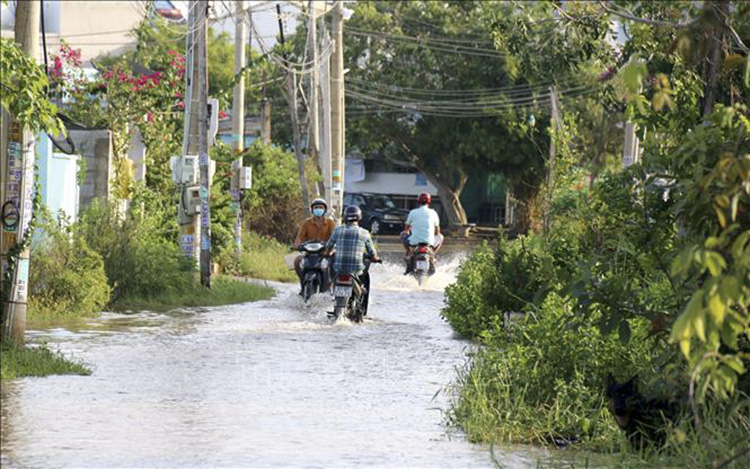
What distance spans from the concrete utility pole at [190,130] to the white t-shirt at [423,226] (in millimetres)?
4438

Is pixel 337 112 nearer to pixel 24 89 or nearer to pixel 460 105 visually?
pixel 460 105

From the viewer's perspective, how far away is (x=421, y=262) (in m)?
26.1

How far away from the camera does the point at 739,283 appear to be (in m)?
5.40

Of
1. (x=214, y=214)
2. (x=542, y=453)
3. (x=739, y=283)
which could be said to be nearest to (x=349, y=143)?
(x=214, y=214)

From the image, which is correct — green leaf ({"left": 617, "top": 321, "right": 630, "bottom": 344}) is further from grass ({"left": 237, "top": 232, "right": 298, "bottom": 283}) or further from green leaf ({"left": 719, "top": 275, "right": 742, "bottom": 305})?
grass ({"left": 237, "top": 232, "right": 298, "bottom": 283})

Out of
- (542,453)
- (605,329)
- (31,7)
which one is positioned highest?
(31,7)

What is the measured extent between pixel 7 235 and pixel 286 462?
5349 mm

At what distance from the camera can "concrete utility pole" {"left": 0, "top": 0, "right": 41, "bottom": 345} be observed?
13094 mm

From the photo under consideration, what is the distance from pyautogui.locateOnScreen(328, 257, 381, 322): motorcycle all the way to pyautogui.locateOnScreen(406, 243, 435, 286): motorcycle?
647 centimetres

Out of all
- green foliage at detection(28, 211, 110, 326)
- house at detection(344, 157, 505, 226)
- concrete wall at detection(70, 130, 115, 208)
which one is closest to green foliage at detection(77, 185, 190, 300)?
green foliage at detection(28, 211, 110, 326)

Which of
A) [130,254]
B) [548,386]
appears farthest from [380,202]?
[548,386]

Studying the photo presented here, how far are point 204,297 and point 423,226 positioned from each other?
206 inches

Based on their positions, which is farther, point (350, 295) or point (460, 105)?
point (460, 105)

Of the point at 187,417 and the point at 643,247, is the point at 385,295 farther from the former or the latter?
the point at 643,247
